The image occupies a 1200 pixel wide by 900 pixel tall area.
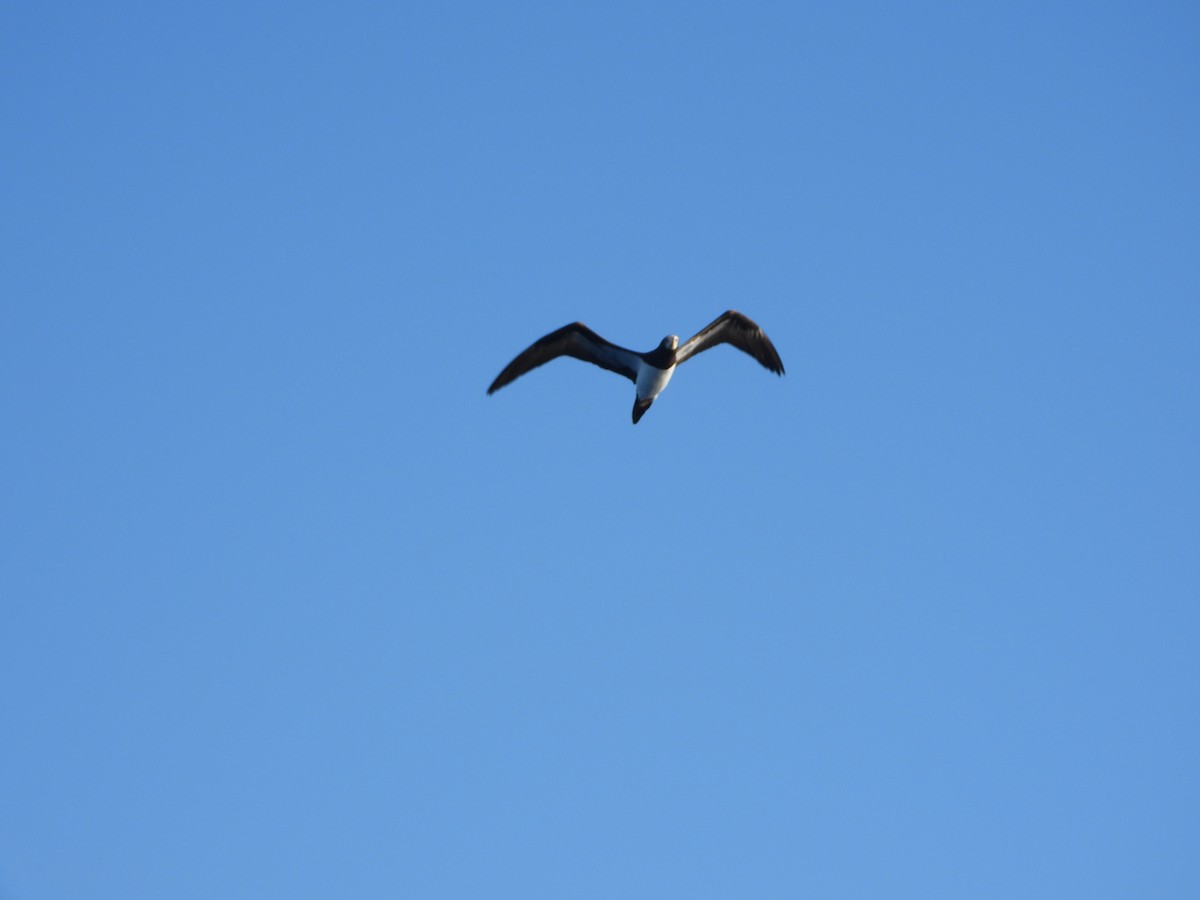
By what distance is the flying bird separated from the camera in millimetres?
30688

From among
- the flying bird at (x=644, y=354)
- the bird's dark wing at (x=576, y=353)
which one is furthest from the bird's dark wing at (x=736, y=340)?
the bird's dark wing at (x=576, y=353)

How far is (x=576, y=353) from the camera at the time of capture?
3181 cm

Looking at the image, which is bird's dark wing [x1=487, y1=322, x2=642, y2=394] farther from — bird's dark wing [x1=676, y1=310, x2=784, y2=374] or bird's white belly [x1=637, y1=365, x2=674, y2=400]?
bird's dark wing [x1=676, y1=310, x2=784, y2=374]

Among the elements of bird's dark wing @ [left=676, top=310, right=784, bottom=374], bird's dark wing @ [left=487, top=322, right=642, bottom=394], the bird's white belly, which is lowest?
the bird's white belly

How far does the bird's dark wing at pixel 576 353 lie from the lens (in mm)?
30477

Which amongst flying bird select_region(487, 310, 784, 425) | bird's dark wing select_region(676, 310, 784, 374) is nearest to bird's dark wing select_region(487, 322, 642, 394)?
flying bird select_region(487, 310, 784, 425)

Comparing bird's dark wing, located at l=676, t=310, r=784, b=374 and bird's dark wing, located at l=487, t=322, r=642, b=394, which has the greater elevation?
bird's dark wing, located at l=676, t=310, r=784, b=374

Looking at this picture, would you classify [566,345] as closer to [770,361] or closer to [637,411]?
[637,411]

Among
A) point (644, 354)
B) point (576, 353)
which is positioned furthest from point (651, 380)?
point (576, 353)

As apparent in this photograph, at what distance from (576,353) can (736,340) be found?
4144 mm

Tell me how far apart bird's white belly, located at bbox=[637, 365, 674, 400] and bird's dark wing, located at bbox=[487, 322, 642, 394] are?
278 mm

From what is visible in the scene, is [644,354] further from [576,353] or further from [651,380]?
[576,353]

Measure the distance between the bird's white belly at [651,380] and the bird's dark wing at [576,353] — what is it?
0.91 feet

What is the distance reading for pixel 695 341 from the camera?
104 feet
